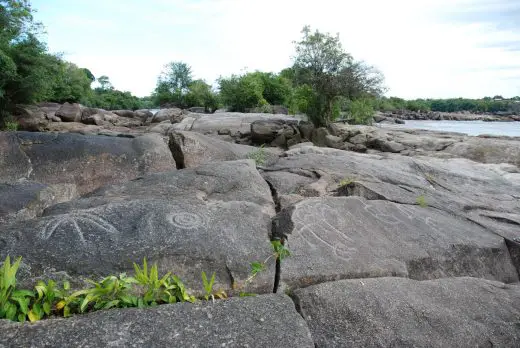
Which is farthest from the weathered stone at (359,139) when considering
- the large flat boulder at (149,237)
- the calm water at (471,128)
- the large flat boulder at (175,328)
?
the large flat boulder at (175,328)

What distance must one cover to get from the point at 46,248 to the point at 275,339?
190 centimetres

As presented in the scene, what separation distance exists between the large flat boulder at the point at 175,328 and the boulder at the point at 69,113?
30.0 meters

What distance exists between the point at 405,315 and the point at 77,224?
8.96 feet

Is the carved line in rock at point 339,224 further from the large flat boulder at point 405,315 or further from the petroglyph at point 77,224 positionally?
the petroglyph at point 77,224

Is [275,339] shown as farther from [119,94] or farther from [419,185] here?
[119,94]

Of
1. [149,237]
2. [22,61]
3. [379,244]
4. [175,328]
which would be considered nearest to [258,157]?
[379,244]

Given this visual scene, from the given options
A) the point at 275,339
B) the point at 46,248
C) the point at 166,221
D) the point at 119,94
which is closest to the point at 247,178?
the point at 166,221

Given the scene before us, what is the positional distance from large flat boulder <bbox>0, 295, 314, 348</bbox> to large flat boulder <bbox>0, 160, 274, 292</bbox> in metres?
0.60

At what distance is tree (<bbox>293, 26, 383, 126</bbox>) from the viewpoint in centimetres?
2030

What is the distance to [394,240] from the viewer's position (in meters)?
4.09

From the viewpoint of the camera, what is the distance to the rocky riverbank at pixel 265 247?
243cm

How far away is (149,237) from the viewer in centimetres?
333

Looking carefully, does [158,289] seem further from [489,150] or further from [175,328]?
[489,150]

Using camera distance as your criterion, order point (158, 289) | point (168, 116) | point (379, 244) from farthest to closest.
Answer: point (168, 116), point (379, 244), point (158, 289)
